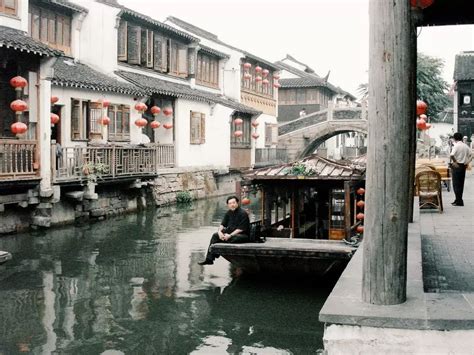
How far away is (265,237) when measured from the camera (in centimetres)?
1216

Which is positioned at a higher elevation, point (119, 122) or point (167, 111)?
point (167, 111)

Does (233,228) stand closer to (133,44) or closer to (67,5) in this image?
(67,5)

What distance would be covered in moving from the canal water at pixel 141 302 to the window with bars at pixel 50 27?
22.5ft

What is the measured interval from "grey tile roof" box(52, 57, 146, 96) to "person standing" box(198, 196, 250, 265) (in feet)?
26.0

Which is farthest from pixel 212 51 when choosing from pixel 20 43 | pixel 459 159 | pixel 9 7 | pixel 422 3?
pixel 422 3

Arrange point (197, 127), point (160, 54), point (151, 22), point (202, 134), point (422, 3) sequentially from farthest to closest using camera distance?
point (202, 134) < point (197, 127) < point (160, 54) < point (151, 22) < point (422, 3)

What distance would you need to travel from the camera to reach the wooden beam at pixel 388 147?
4.50 meters

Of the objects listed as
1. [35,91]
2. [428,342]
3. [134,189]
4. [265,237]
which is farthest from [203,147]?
[428,342]

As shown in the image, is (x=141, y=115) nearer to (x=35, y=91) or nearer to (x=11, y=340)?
(x=35, y=91)

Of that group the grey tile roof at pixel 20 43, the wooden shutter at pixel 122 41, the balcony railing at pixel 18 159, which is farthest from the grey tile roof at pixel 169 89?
the balcony railing at pixel 18 159

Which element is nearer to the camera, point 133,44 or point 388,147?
point 388,147

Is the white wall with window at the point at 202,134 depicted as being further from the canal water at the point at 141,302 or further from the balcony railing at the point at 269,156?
the canal water at the point at 141,302

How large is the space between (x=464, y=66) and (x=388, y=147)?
1517 inches

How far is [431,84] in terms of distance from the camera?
142ft
